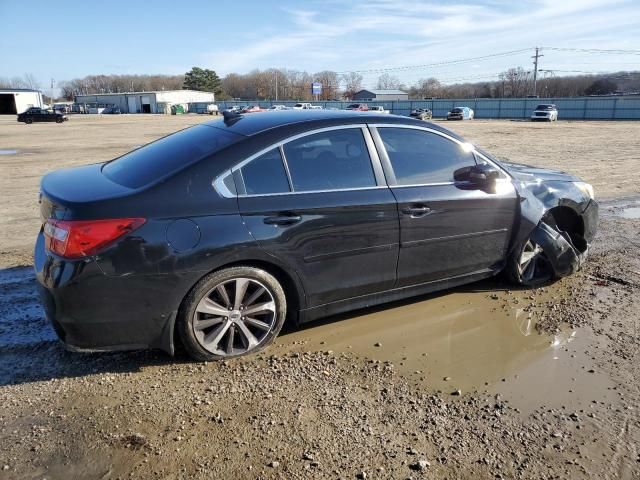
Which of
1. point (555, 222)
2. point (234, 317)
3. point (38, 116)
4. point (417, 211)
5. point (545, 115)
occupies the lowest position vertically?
point (545, 115)

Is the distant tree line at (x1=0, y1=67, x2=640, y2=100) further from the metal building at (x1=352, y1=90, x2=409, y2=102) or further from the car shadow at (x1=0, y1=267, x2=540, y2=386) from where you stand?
the car shadow at (x1=0, y1=267, x2=540, y2=386)

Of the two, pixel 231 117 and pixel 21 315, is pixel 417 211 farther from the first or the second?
pixel 21 315

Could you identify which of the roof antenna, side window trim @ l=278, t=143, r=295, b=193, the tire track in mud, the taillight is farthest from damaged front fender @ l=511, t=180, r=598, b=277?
the tire track in mud

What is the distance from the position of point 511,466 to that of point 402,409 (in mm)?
692

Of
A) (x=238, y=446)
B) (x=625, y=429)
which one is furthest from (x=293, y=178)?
(x=625, y=429)

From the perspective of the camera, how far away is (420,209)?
407 cm

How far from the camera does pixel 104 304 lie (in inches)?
124

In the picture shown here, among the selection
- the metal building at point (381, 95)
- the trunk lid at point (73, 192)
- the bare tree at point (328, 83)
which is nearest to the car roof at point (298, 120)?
the trunk lid at point (73, 192)

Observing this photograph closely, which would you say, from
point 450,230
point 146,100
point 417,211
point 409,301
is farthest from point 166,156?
point 146,100

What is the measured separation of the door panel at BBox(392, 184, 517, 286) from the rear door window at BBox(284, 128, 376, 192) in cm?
34

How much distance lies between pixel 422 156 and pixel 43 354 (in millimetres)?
3342

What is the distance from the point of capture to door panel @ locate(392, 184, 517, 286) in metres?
4.07

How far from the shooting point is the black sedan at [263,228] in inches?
124

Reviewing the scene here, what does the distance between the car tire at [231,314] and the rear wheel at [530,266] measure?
2.42 m
